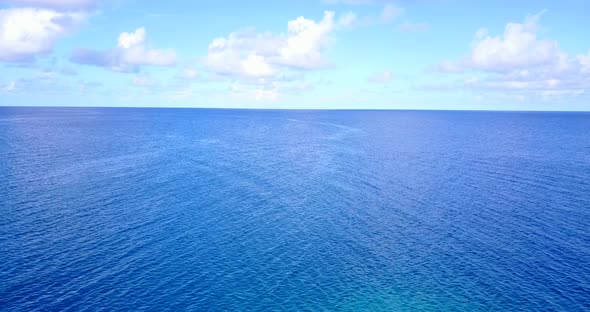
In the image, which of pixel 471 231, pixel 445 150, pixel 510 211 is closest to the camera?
pixel 471 231

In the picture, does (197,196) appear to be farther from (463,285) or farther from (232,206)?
(463,285)

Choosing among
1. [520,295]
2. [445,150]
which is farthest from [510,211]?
[445,150]

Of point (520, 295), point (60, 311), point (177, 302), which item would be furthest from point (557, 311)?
point (60, 311)

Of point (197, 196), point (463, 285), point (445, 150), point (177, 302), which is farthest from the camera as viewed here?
point (445, 150)

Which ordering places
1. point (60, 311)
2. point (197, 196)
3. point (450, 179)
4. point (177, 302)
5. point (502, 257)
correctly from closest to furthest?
point (60, 311), point (177, 302), point (502, 257), point (197, 196), point (450, 179)

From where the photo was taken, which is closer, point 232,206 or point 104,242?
point 104,242

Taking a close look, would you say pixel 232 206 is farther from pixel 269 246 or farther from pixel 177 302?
pixel 177 302
